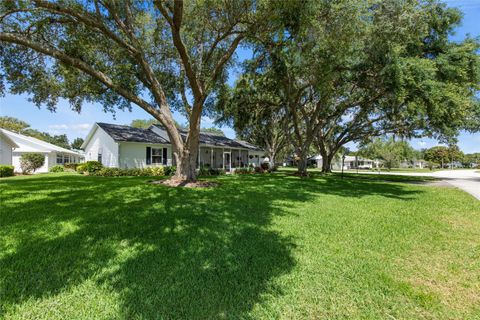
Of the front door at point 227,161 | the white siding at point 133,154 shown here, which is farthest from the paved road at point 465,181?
the white siding at point 133,154

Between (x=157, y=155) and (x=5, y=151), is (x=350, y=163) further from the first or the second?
(x=5, y=151)

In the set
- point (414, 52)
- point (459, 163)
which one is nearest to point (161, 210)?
point (414, 52)

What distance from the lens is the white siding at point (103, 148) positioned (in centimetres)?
1953

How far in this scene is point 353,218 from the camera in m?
6.34

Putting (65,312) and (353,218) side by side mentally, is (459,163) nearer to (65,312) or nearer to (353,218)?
(353,218)

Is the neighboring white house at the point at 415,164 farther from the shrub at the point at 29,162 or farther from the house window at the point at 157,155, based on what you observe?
the shrub at the point at 29,162

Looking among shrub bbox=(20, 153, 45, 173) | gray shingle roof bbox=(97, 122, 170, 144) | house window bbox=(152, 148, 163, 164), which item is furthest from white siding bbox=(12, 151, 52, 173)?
house window bbox=(152, 148, 163, 164)

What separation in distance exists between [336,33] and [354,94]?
30.3 ft

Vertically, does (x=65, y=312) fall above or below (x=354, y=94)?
below

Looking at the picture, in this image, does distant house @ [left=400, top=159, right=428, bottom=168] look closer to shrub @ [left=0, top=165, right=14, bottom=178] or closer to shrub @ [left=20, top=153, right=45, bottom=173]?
shrub @ [left=20, top=153, right=45, bottom=173]

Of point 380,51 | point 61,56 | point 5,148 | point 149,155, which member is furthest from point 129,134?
point 380,51

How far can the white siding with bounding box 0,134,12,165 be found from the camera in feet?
61.6

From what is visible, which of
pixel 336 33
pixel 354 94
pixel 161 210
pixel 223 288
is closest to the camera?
pixel 223 288

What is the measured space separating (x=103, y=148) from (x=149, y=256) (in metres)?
20.3
